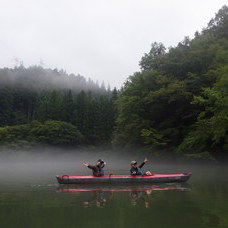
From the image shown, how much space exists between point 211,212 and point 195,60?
101 ft

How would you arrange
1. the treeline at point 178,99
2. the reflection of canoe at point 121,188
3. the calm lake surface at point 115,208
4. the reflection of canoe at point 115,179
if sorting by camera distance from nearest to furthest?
the calm lake surface at point 115,208 → the reflection of canoe at point 121,188 → the reflection of canoe at point 115,179 → the treeline at point 178,99

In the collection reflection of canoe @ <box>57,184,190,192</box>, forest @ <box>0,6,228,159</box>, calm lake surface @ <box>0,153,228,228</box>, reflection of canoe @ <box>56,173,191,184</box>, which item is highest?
forest @ <box>0,6,228,159</box>

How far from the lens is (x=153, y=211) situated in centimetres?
1006

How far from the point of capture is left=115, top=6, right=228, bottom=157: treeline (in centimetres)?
3403

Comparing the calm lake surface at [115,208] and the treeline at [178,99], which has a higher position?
the treeline at [178,99]

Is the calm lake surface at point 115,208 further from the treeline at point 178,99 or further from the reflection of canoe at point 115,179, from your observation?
the treeline at point 178,99

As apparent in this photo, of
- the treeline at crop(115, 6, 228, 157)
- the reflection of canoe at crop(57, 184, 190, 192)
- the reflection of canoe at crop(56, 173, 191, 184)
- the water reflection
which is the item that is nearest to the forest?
the treeline at crop(115, 6, 228, 157)

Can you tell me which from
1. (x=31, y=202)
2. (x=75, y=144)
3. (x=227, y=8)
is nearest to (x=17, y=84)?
(x=75, y=144)

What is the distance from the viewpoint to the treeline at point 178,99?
112 feet

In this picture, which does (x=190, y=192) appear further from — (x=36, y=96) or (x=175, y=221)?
(x=36, y=96)

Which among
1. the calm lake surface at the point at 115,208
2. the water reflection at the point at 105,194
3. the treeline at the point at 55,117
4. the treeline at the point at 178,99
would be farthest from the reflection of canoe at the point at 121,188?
the treeline at the point at 55,117

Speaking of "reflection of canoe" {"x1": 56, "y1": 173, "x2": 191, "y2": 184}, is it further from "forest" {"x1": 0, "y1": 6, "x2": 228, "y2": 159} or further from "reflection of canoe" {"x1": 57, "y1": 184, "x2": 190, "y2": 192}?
"forest" {"x1": 0, "y1": 6, "x2": 228, "y2": 159}

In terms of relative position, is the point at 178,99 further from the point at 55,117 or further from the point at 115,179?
the point at 55,117

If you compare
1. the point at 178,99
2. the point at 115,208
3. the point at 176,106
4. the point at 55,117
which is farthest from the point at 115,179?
the point at 55,117
